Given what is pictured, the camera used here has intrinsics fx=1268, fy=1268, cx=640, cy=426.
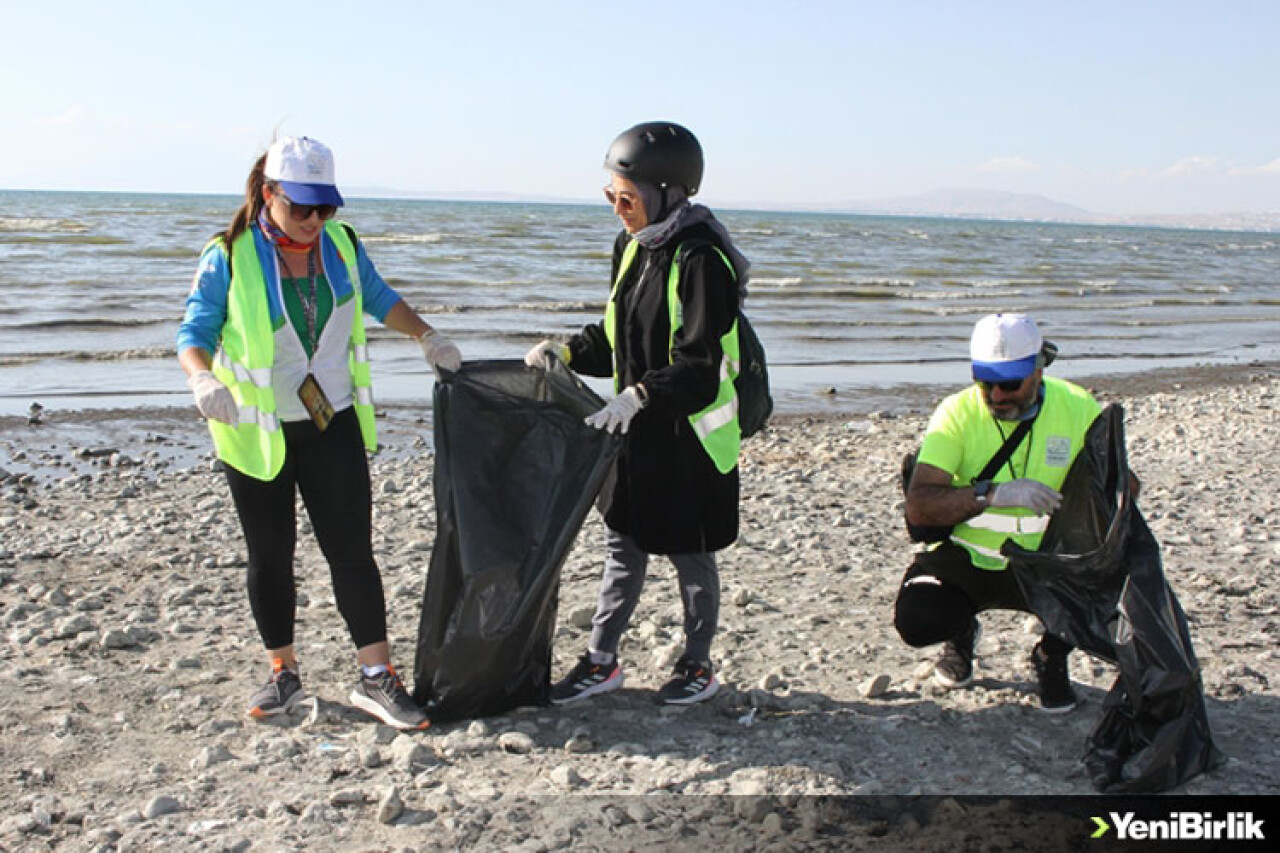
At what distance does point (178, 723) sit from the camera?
158 inches

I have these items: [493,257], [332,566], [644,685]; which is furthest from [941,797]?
[493,257]

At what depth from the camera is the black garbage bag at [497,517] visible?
12.6 feet

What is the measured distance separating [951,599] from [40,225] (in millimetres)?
47563

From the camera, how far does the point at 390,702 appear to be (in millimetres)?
3969

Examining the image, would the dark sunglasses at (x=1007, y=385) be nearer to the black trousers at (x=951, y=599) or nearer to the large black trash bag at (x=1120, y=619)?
the large black trash bag at (x=1120, y=619)

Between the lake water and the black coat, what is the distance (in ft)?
26.7

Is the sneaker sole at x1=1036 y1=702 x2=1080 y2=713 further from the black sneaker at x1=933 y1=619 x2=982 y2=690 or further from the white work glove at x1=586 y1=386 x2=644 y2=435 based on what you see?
the white work glove at x1=586 y1=386 x2=644 y2=435

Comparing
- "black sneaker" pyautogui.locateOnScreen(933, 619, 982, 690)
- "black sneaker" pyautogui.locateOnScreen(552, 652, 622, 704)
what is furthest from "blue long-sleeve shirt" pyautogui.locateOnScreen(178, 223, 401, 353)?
"black sneaker" pyautogui.locateOnScreen(933, 619, 982, 690)

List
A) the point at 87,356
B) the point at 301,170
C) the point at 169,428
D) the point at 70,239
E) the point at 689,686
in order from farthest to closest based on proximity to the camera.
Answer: the point at 70,239 → the point at 87,356 → the point at 169,428 → the point at 689,686 → the point at 301,170

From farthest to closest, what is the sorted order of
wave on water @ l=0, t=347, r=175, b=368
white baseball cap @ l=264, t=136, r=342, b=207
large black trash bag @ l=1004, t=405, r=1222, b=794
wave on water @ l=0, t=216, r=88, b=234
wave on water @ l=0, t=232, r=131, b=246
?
wave on water @ l=0, t=216, r=88, b=234
wave on water @ l=0, t=232, r=131, b=246
wave on water @ l=0, t=347, r=175, b=368
white baseball cap @ l=264, t=136, r=342, b=207
large black trash bag @ l=1004, t=405, r=1222, b=794

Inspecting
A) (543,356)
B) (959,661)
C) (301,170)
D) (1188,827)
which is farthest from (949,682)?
(301,170)

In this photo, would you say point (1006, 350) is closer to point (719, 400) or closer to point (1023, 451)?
point (1023, 451)

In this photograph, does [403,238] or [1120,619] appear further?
[403,238]

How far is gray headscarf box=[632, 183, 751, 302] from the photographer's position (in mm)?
3773
